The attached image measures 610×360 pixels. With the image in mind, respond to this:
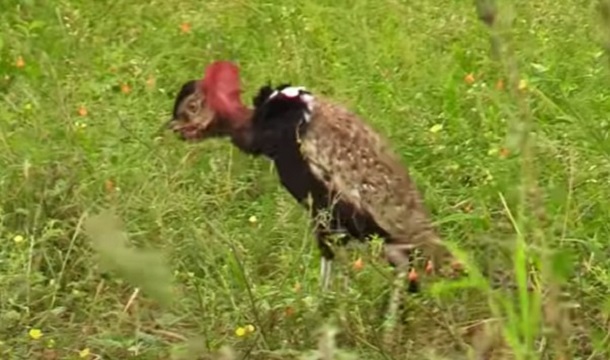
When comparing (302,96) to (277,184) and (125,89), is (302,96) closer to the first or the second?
(277,184)

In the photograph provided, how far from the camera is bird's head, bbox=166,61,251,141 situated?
4.22 meters

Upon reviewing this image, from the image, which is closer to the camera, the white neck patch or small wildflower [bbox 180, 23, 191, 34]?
the white neck patch

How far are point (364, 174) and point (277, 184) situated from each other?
2.24 feet

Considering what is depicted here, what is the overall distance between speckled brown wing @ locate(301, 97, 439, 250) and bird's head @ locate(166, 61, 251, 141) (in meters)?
0.24

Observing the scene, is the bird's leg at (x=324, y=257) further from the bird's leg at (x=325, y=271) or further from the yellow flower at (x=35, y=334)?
the yellow flower at (x=35, y=334)

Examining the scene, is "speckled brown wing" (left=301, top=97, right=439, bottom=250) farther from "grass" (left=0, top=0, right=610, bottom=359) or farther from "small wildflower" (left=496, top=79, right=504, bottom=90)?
"small wildflower" (left=496, top=79, right=504, bottom=90)

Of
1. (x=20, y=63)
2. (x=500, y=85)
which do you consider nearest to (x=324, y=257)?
(x=500, y=85)

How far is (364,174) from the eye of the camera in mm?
4074

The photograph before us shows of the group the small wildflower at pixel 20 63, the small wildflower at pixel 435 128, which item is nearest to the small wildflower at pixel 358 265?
the small wildflower at pixel 435 128

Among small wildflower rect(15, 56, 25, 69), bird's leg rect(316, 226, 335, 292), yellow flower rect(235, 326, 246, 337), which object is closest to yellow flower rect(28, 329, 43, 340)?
yellow flower rect(235, 326, 246, 337)

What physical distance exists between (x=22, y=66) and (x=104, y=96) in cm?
30

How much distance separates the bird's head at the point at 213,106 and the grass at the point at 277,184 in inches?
9.0

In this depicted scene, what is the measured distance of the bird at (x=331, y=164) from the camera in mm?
3971

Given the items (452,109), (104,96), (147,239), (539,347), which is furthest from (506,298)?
(104,96)
